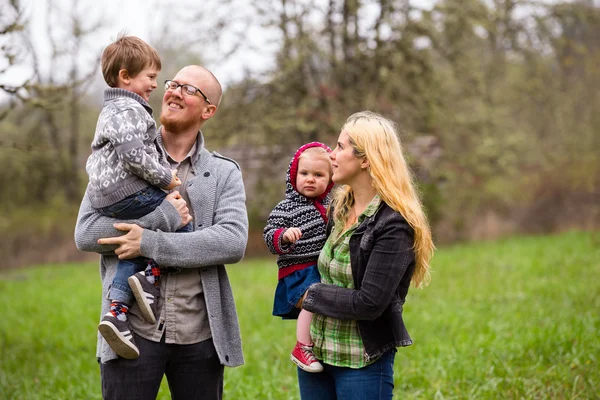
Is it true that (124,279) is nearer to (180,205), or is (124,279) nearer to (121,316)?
(121,316)

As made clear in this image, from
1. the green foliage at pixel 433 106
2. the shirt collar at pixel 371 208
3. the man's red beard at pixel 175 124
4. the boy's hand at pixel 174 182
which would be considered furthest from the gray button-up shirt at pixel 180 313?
the green foliage at pixel 433 106

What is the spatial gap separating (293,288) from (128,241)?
28.6 inches


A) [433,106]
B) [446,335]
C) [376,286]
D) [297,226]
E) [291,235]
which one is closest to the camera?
[376,286]

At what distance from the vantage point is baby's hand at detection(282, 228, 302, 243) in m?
2.73

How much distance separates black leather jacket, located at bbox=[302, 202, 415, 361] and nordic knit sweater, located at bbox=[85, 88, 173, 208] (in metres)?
0.81

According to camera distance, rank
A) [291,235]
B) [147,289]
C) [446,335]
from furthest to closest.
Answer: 1. [446,335]
2. [291,235]
3. [147,289]

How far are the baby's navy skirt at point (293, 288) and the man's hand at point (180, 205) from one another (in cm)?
51

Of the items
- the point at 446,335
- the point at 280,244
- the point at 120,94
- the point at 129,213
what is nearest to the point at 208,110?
the point at 120,94

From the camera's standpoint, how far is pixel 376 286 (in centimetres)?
250

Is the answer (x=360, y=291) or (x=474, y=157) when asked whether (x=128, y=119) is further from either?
(x=474, y=157)

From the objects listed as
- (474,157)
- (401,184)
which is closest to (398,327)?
(401,184)

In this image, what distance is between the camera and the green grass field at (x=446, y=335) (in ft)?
16.3

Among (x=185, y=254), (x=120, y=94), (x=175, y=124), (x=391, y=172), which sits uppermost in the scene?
(x=120, y=94)

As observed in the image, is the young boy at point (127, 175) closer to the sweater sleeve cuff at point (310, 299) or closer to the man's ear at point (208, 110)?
the man's ear at point (208, 110)
